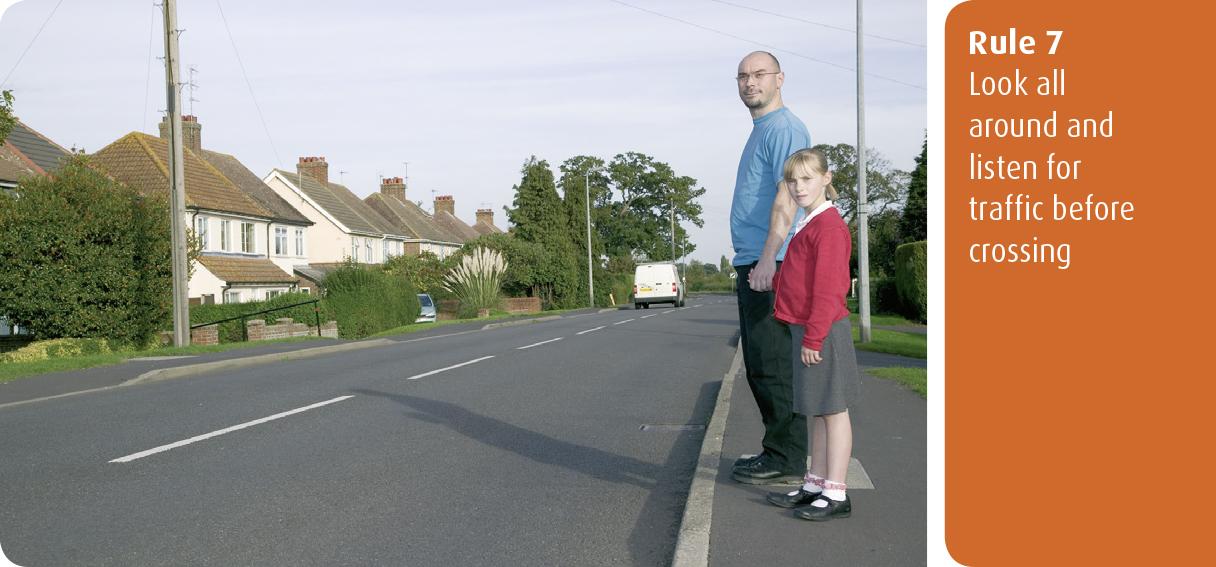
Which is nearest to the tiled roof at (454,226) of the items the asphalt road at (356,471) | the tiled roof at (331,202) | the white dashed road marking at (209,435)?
the tiled roof at (331,202)

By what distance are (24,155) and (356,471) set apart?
31.9 m

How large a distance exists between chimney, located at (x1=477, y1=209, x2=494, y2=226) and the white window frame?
50.7 meters

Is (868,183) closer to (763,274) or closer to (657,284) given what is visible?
(657,284)

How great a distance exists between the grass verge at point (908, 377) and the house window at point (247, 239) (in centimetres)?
3603

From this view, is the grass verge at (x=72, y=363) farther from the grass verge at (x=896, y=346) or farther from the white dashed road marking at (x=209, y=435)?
the grass verge at (x=896, y=346)

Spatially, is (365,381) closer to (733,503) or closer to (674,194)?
(733,503)

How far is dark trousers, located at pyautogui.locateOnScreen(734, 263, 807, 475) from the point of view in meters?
5.22

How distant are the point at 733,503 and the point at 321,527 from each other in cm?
207

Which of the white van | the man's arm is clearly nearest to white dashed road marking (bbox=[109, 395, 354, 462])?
the man's arm
